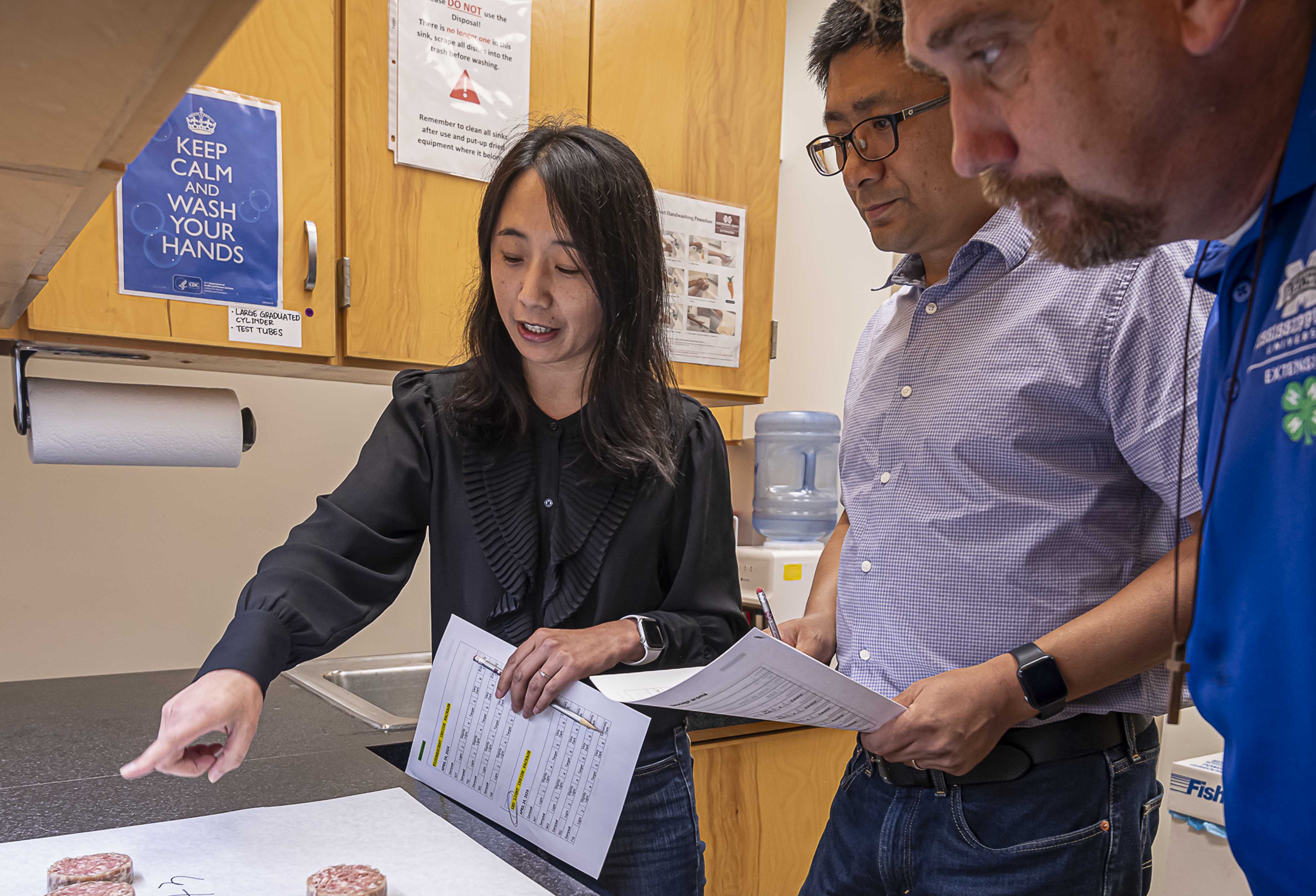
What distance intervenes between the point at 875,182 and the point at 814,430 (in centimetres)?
192

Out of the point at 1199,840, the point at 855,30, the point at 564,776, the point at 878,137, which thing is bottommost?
the point at 1199,840

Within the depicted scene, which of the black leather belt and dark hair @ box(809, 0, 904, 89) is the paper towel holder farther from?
the black leather belt

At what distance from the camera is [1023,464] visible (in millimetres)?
1004

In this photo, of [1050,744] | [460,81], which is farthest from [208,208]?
[1050,744]

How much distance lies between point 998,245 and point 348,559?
808 mm

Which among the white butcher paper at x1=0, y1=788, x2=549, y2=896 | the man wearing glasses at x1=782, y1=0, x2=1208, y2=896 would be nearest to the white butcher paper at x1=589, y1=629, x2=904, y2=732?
the man wearing glasses at x1=782, y1=0, x2=1208, y2=896

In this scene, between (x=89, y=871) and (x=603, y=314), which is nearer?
(x=89, y=871)

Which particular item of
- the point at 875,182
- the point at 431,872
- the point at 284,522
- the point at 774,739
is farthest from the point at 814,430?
the point at 431,872

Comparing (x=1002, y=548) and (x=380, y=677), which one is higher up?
(x=1002, y=548)

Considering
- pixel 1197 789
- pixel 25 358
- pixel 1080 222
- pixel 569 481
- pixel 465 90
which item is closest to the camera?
pixel 1080 222

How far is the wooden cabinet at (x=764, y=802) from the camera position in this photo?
1.81 meters

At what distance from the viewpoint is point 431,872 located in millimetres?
789

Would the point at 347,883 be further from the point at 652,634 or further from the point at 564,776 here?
the point at 652,634

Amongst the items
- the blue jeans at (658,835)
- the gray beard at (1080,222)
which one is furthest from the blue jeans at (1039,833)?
the gray beard at (1080,222)
